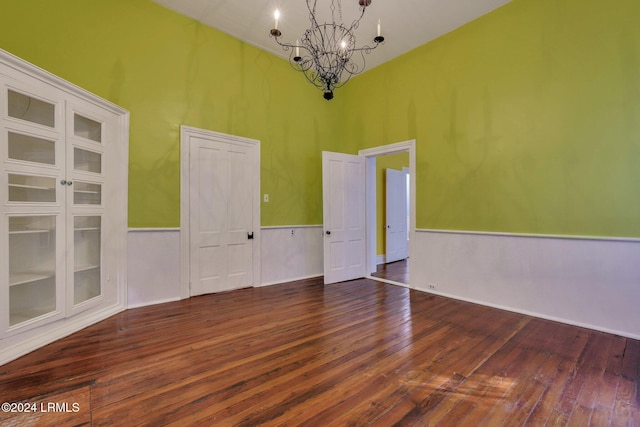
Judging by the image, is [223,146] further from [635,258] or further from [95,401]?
[635,258]

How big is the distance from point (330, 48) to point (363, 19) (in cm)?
60

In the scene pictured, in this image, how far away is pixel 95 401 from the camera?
5.83 feet

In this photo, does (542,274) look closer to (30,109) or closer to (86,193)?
(86,193)

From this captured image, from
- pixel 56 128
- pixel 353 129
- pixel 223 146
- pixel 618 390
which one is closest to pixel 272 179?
pixel 223 146

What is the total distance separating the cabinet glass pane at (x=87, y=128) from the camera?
2.89m

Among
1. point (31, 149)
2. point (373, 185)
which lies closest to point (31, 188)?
point (31, 149)

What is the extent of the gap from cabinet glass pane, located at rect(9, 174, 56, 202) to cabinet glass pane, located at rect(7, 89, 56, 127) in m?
0.50

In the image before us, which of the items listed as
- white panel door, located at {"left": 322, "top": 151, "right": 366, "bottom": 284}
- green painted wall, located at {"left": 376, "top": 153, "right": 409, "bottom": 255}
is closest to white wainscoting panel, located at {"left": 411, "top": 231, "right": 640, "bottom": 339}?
white panel door, located at {"left": 322, "top": 151, "right": 366, "bottom": 284}

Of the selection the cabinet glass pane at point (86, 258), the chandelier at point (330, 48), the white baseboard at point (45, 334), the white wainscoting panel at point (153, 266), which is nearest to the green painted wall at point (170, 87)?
the white wainscoting panel at point (153, 266)

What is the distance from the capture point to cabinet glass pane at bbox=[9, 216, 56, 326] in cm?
242

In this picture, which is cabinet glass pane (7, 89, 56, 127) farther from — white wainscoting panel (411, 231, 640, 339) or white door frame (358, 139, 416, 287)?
white wainscoting panel (411, 231, 640, 339)

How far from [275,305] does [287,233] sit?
144cm

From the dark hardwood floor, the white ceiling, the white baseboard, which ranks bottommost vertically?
the dark hardwood floor

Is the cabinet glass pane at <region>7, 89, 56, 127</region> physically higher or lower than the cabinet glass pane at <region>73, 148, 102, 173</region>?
higher
